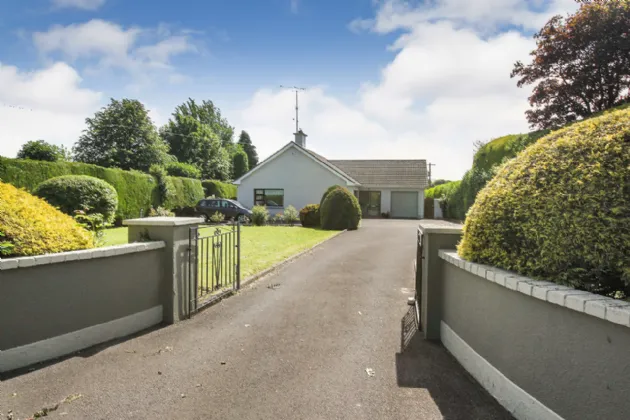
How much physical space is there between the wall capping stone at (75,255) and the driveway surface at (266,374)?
1135 mm

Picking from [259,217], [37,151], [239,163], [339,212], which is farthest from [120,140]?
→ [339,212]

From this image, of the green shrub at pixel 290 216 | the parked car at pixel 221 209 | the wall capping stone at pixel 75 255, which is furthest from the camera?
the parked car at pixel 221 209

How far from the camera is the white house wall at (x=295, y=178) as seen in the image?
30078 mm

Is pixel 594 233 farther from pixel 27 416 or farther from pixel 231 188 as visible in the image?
pixel 231 188

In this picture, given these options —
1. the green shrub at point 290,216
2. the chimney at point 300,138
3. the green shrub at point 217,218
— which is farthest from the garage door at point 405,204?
the green shrub at point 217,218

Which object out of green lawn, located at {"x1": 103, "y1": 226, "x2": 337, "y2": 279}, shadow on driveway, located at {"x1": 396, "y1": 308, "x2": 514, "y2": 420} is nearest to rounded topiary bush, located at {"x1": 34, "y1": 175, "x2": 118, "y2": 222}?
green lawn, located at {"x1": 103, "y1": 226, "x2": 337, "y2": 279}

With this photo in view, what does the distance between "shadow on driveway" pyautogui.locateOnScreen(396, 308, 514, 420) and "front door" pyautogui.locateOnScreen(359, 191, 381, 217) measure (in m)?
29.7

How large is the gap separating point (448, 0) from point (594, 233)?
674cm

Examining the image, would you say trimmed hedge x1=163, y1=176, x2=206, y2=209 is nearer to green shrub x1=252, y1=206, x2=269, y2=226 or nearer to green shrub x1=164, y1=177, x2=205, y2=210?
green shrub x1=164, y1=177, x2=205, y2=210

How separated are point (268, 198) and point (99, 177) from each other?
14036 millimetres

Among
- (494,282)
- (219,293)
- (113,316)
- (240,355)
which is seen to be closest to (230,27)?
(219,293)

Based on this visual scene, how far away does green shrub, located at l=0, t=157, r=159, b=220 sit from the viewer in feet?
52.5

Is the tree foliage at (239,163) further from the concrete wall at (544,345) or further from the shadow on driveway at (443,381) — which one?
the concrete wall at (544,345)

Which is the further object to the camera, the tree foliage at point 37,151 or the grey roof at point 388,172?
the grey roof at point 388,172
